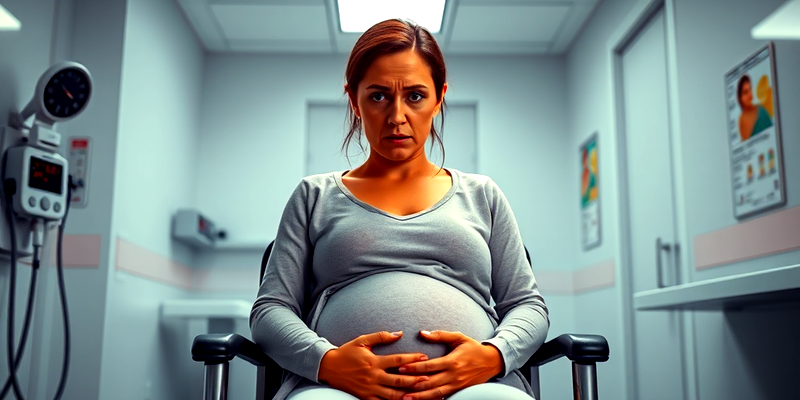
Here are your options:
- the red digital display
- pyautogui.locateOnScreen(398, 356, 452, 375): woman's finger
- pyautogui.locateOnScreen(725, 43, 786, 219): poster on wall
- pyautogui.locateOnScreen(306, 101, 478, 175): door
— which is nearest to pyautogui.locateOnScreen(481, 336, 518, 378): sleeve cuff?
pyautogui.locateOnScreen(398, 356, 452, 375): woman's finger

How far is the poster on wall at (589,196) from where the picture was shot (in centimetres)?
468

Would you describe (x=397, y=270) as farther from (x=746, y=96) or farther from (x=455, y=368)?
(x=746, y=96)

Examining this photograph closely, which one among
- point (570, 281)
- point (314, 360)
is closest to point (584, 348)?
point (314, 360)

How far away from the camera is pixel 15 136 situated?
111 inches

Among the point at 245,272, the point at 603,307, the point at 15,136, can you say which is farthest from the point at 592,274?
the point at 15,136

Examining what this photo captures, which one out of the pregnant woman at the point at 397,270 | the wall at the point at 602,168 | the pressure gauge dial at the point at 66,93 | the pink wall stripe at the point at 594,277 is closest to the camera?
the pregnant woman at the point at 397,270

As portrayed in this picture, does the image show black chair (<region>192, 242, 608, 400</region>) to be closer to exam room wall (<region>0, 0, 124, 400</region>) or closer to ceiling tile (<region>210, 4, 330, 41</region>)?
exam room wall (<region>0, 0, 124, 400</region>)

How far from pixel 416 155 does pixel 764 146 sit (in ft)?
5.80

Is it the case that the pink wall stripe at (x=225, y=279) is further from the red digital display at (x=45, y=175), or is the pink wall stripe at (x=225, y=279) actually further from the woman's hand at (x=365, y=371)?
the woman's hand at (x=365, y=371)

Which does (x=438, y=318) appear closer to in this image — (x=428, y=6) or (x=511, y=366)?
Answer: (x=511, y=366)

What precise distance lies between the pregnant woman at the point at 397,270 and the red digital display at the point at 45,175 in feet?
5.67

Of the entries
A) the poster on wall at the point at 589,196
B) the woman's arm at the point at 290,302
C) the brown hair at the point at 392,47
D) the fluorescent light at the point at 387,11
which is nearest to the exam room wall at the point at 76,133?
the fluorescent light at the point at 387,11

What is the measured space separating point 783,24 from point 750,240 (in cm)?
79

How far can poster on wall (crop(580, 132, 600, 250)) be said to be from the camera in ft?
15.4
